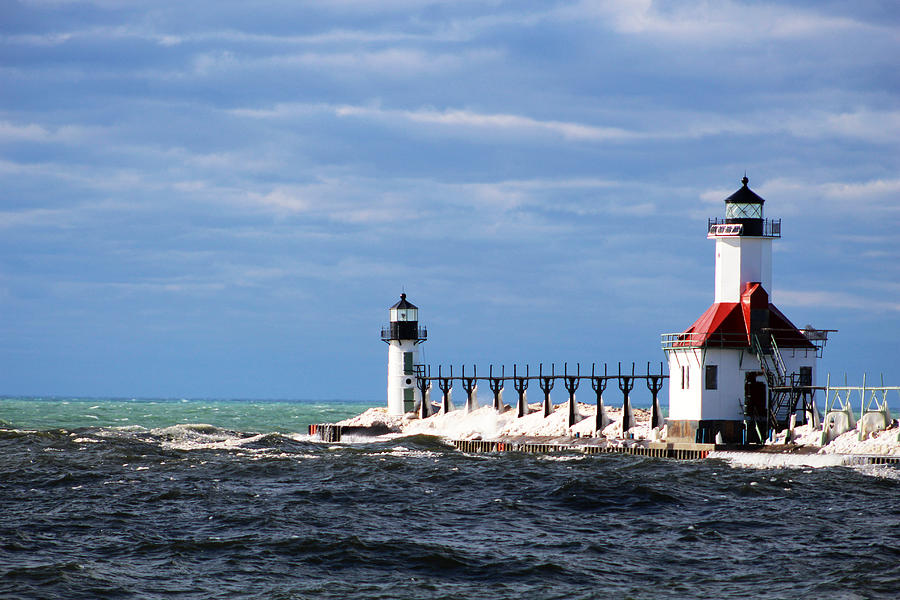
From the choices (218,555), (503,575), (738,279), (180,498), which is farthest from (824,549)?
(738,279)

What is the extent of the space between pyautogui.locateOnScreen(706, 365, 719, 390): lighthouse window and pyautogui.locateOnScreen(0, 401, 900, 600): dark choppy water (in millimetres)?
5594

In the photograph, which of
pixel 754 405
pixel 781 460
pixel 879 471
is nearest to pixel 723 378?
pixel 754 405

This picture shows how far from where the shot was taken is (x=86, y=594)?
59.2 ft

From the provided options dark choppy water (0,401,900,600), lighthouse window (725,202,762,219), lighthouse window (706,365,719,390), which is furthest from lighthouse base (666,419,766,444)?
lighthouse window (725,202,762,219)

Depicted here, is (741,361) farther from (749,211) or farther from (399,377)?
(399,377)

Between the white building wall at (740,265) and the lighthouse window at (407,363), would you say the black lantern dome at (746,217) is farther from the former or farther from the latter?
the lighthouse window at (407,363)

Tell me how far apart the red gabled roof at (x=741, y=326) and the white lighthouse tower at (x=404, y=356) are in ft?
84.5

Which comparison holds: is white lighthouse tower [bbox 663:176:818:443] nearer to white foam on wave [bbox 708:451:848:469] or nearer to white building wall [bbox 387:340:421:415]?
Result: white foam on wave [bbox 708:451:848:469]

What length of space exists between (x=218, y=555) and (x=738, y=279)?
30.4 metres

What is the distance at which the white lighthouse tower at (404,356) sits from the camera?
225 feet

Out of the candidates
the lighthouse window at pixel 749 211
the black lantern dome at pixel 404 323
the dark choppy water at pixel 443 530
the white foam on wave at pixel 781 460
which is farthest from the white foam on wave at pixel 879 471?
the black lantern dome at pixel 404 323

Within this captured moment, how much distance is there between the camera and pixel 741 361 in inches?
1737

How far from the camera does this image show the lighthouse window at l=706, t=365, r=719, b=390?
43906 millimetres

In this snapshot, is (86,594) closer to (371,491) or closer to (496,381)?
(371,491)
